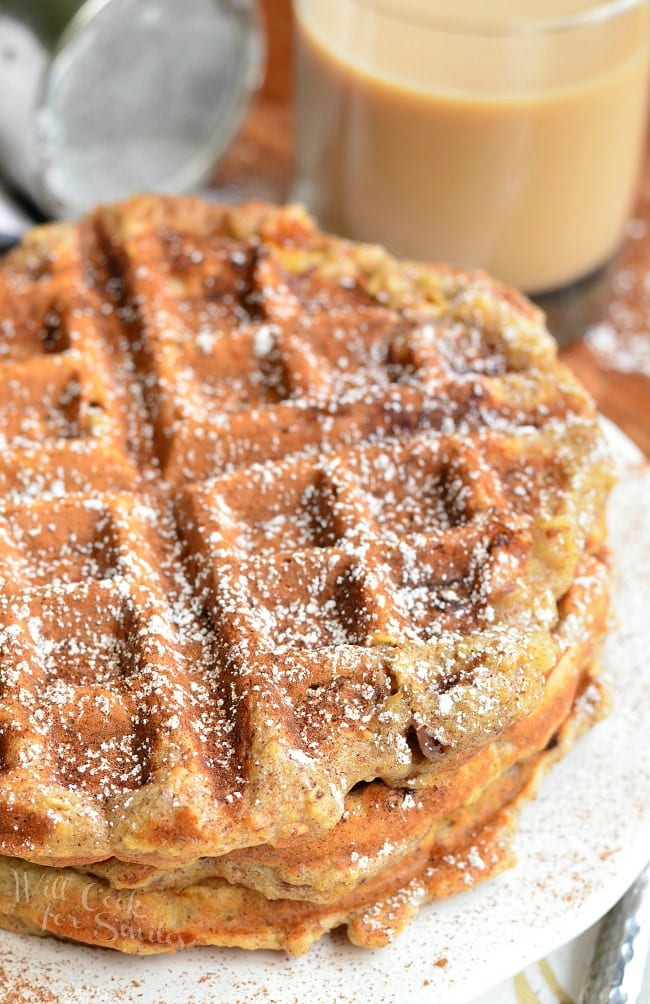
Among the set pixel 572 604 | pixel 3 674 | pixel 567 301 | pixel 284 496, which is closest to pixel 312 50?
pixel 567 301

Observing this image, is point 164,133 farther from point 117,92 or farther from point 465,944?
point 465,944

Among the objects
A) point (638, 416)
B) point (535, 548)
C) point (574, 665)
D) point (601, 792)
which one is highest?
point (535, 548)

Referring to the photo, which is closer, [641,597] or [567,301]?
[641,597]

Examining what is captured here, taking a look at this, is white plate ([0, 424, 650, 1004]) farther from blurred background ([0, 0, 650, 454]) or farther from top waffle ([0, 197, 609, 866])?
blurred background ([0, 0, 650, 454])

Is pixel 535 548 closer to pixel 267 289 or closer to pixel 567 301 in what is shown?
pixel 267 289

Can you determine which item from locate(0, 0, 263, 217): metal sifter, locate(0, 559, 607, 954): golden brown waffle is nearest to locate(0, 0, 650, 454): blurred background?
locate(0, 0, 263, 217): metal sifter

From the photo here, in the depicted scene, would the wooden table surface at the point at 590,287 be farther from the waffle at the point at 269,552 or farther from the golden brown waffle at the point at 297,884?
the golden brown waffle at the point at 297,884

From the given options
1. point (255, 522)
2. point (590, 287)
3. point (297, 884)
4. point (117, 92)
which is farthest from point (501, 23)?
point (297, 884)
